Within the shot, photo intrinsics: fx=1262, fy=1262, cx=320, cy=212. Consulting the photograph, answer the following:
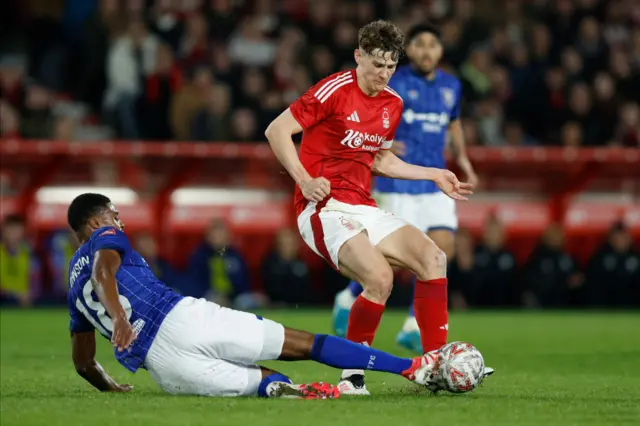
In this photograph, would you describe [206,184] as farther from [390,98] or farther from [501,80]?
[390,98]

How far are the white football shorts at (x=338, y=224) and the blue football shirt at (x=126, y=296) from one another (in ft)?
3.69

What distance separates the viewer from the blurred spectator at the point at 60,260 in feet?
54.1

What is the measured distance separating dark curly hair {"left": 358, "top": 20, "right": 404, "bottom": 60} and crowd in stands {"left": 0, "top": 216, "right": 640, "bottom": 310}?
337 inches

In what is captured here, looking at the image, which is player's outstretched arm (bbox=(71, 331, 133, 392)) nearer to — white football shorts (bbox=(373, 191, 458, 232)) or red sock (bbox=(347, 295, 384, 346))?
red sock (bbox=(347, 295, 384, 346))

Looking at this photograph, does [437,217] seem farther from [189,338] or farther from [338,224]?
[189,338]

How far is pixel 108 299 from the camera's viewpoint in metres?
6.44

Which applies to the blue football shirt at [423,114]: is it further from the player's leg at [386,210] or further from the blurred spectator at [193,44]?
the blurred spectator at [193,44]

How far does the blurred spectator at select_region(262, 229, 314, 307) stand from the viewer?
16422 mm

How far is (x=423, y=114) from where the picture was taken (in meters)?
10.8

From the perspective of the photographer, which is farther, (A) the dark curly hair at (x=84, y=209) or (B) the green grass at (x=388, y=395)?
(A) the dark curly hair at (x=84, y=209)

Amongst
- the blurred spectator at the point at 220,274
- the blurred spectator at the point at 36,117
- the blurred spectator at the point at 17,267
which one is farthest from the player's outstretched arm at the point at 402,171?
the blurred spectator at the point at 36,117

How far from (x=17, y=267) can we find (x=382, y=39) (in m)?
9.51

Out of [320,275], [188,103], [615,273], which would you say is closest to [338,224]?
[320,275]

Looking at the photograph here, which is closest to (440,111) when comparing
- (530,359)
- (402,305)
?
(530,359)
